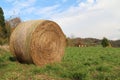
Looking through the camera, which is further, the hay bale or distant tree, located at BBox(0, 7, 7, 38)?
distant tree, located at BBox(0, 7, 7, 38)

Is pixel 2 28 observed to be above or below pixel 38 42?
above

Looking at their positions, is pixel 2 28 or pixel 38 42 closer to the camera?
pixel 38 42

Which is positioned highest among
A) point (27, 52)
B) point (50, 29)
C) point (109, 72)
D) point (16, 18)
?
point (16, 18)

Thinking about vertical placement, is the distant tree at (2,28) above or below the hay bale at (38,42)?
above

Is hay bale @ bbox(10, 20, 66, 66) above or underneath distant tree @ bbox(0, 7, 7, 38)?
underneath

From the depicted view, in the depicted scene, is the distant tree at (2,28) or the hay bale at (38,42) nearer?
the hay bale at (38,42)

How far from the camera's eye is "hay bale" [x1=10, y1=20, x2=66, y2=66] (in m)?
12.8

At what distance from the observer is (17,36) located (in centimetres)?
1329

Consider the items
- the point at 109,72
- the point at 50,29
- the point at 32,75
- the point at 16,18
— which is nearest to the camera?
the point at 32,75

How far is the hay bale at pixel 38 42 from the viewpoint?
12.8m

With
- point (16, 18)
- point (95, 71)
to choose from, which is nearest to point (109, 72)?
point (95, 71)

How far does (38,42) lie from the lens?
43.2ft

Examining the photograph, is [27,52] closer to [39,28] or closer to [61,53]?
[39,28]

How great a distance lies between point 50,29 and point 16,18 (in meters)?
32.6
